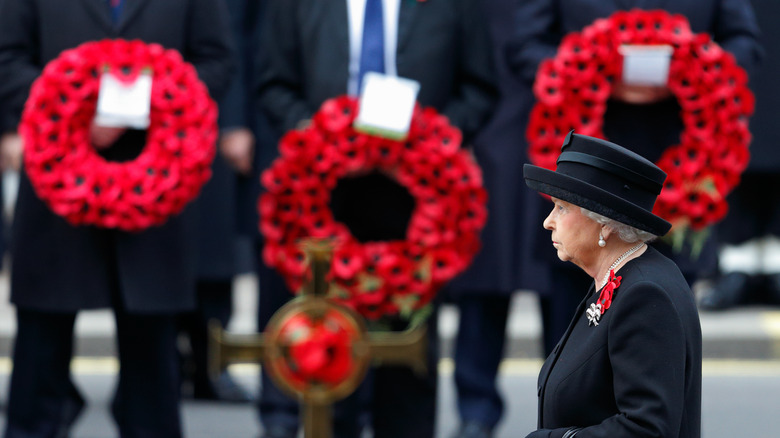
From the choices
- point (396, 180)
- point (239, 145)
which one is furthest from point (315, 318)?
point (239, 145)

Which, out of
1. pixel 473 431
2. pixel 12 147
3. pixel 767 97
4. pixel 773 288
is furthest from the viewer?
pixel 773 288

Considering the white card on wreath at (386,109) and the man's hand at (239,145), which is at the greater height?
the white card on wreath at (386,109)

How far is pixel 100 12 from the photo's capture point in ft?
14.9

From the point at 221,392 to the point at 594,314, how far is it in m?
3.77

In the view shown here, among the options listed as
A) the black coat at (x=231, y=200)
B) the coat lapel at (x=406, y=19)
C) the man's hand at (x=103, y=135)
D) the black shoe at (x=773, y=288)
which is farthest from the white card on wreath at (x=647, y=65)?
the black shoe at (x=773, y=288)

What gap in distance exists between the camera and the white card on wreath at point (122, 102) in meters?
4.33

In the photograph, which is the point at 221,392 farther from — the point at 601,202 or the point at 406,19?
the point at 601,202

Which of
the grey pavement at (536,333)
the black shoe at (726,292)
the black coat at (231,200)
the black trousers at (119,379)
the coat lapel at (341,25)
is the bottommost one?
the grey pavement at (536,333)

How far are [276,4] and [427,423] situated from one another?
1.46 m

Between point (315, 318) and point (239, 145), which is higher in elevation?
point (239, 145)

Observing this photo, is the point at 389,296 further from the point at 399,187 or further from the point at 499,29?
the point at 499,29

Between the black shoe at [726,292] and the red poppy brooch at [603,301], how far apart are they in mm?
5423

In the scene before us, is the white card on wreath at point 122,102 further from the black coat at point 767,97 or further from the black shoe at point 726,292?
the black shoe at point 726,292

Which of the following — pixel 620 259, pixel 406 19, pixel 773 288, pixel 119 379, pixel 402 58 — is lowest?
pixel 773 288
